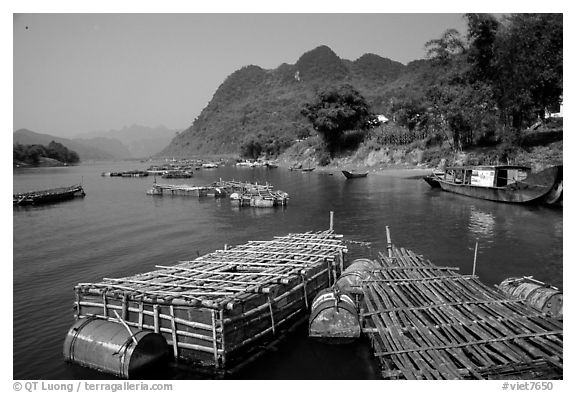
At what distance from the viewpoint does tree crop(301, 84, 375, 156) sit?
9519 cm

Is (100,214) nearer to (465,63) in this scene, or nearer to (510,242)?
(510,242)

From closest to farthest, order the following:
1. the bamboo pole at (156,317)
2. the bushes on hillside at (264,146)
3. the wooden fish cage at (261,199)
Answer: the bamboo pole at (156,317)
the wooden fish cage at (261,199)
the bushes on hillside at (264,146)

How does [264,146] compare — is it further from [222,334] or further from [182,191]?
[222,334]

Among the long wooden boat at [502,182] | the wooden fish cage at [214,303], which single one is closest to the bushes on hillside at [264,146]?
the long wooden boat at [502,182]

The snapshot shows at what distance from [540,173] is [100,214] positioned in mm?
46636

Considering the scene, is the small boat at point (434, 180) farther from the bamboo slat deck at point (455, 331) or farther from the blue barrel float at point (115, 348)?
the blue barrel float at point (115, 348)

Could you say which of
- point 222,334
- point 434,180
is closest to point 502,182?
point 434,180

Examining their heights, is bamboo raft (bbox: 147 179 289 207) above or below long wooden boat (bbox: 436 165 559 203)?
below

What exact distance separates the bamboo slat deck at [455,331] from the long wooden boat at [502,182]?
25.6m

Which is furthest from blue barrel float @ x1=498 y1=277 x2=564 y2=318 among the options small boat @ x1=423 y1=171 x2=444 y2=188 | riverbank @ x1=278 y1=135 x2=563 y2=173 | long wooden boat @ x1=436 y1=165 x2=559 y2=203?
riverbank @ x1=278 y1=135 x2=563 y2=173

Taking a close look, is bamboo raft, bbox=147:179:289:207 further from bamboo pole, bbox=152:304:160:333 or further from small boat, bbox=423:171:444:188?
bamboo pole, bbox=152:304:160:333

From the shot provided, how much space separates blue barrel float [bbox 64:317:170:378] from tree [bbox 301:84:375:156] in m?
86.1

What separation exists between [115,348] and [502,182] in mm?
42263

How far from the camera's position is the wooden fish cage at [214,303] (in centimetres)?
1245
